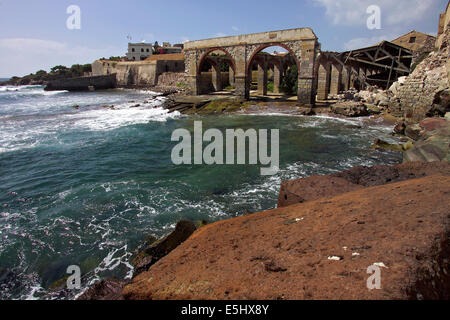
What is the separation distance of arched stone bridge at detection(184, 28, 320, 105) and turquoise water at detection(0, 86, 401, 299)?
727 cm

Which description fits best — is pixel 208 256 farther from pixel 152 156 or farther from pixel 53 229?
pixel 152 156

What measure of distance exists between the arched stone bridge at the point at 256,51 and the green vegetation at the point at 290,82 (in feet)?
25.1

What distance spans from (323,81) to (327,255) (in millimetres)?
26966

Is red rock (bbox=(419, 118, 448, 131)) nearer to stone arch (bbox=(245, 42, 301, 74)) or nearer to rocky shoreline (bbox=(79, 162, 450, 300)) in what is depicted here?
rocky shoreline (bbox=(79, 162, 450, 300))

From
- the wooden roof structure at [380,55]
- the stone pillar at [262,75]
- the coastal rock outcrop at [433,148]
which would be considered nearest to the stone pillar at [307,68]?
the wooden roof structure at [380,55]

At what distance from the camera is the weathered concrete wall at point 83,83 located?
5441 cm

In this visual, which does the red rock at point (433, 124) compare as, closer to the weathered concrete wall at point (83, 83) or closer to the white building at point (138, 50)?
the weathered concrete wall at point (83, 83)

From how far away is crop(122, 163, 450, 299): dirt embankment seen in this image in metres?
2.17

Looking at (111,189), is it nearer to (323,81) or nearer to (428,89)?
(428,89)

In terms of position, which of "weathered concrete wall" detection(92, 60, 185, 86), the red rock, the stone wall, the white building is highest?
the white building

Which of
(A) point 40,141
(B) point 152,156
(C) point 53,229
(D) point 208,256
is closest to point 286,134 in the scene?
(B) point 152,156

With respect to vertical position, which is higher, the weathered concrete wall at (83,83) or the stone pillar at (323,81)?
the weathered concrete wall at (83,83)

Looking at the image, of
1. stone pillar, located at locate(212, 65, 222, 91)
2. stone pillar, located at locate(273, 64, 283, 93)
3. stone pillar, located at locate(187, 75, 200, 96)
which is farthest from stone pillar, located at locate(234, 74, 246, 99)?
stone pillar, located at locate(212, 65, 222, 91)
